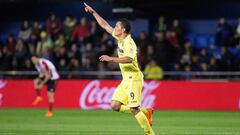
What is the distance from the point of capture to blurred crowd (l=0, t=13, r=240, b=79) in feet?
78.1

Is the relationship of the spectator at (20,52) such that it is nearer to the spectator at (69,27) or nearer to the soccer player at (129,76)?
the spectator at (69,27)

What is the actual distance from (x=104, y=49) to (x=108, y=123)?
7715mm

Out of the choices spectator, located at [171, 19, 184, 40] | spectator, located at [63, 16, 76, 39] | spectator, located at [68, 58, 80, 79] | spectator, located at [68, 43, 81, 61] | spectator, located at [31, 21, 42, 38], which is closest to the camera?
spectator, located at [68, 58, 80, 79]

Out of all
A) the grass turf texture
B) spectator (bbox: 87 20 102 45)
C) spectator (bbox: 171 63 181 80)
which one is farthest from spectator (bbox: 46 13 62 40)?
spectator (bbox: 171 63 181 80)

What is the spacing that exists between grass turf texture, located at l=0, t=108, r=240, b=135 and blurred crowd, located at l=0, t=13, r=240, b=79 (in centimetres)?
266

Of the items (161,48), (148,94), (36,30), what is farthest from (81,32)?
(148,94)

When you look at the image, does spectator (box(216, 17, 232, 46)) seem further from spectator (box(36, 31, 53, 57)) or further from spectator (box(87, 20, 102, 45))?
spectator (box(36, 31, 53, 57))

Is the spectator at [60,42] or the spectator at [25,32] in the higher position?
the spectator at [25,32]

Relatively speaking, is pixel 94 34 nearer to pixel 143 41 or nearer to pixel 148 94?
pixel 143 41

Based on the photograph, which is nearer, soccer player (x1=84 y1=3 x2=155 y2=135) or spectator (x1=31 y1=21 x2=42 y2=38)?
soccer player (x1=84 y1=3 x2=155 y2=135)

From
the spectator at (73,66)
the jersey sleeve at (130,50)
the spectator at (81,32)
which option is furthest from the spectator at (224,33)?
the jersey sleeve at (130,50)

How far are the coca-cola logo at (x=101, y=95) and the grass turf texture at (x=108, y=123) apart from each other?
49.7 inches

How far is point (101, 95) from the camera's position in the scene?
23672 millimetres

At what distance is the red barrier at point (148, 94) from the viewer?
22.7 meters
